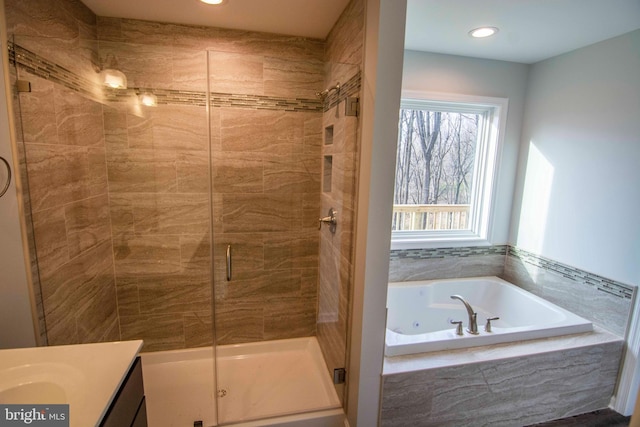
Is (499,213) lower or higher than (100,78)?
lower

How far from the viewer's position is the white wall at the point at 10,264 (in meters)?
1.31

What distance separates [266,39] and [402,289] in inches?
89.5

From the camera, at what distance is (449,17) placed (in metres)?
1.92

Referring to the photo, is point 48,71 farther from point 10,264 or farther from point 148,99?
point 10,264

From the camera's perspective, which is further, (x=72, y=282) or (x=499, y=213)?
(x=499, y=213)

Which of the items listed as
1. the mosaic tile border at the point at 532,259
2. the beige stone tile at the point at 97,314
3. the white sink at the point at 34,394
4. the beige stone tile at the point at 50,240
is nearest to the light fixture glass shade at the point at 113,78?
the beige stone tile at the point at 50,240

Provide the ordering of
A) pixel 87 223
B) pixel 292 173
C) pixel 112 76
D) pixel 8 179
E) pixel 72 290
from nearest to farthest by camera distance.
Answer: pixel 8 179 → pixel 72 290 → pixel 87 223 → pixel 112 76 → pixel 292 173

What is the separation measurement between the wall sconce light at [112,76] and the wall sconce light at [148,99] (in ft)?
0.37

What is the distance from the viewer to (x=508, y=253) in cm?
294

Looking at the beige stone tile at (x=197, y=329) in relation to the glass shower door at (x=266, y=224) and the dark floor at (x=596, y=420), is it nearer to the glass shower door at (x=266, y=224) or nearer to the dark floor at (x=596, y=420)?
the glass shower door at (x=266, y=224)

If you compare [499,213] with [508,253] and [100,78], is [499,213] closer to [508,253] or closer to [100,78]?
[508,253]

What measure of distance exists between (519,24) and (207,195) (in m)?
2.40

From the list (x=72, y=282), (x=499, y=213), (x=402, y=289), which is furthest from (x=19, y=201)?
(x=499, y=213)

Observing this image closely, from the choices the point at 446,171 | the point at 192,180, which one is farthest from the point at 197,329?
the point at 446,171
